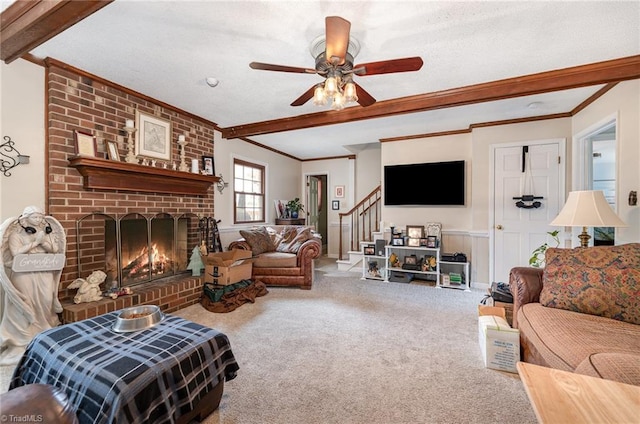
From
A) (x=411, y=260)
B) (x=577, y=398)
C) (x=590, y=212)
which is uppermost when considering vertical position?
(x=590, y=212)

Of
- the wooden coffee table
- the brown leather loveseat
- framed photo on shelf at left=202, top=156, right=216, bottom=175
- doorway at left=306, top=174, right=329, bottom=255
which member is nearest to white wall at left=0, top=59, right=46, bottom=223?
framed photo on shelf at left=202, top=156, right=216, bottom=175

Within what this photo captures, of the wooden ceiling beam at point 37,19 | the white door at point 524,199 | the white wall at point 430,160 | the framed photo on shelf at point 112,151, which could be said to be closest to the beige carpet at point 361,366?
the white door at point 524,199

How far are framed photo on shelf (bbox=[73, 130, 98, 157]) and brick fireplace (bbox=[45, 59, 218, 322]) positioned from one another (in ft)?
0.18

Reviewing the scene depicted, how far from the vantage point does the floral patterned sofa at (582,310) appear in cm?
137

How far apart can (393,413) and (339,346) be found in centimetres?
81

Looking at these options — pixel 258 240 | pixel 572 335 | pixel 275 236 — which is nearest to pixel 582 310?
pixel 572 335

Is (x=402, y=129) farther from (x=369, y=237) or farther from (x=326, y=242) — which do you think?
(x=326, y=242)

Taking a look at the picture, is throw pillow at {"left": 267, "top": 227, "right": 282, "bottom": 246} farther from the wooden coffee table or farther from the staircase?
the wooden coffee table

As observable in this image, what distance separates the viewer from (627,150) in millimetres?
2441

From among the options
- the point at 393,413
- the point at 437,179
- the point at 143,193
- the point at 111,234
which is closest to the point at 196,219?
the point at 143,193

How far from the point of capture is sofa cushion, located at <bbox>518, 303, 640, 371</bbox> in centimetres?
139

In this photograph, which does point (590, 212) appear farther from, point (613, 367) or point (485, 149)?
point (485, 149)

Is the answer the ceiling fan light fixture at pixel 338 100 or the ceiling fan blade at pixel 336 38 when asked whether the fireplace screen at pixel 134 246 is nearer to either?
the ceiling fan light fixture at pixel 338 100

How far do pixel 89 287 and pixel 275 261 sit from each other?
2158 millimetres
